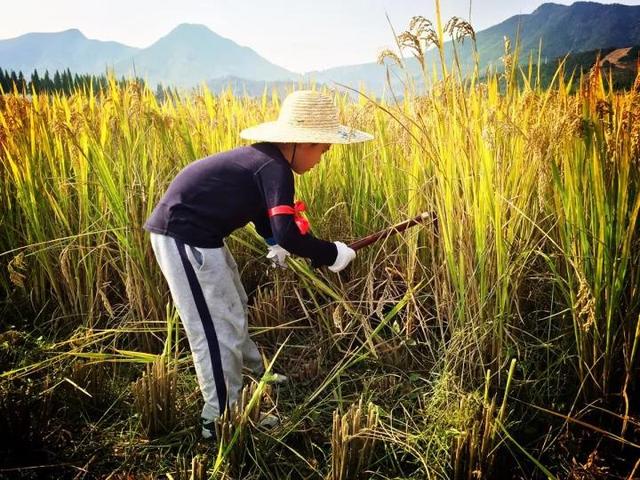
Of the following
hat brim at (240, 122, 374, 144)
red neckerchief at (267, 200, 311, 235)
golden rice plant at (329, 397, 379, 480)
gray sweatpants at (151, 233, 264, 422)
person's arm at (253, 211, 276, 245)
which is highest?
hat brim at (240, 122, 374, 144)

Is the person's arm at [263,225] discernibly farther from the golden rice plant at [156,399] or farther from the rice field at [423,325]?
the golden rice plant at [156,399]

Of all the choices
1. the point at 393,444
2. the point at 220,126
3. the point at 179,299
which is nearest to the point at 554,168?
the point at 393,444

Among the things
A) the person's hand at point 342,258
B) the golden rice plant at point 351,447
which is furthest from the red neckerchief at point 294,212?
the golden rice plant at point 351,447

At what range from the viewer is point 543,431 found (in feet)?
5.59

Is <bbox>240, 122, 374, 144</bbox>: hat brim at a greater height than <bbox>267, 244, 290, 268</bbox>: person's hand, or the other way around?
<bbox>240, 122, 374, 144</bbox>: hat brim

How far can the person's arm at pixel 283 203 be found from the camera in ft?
5.43

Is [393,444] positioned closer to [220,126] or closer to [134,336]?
[134,336]

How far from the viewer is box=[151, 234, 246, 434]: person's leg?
5.77 feet

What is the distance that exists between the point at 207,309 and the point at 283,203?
52 centimetres

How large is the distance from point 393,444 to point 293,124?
1279mm

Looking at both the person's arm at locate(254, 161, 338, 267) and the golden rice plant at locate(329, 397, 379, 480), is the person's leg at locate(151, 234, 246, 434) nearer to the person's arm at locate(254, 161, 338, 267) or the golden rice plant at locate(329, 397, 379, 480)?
the person's arm at locate(254, 161, 338, 267)

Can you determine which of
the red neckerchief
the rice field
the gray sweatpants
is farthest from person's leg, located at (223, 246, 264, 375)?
the red neckerchief

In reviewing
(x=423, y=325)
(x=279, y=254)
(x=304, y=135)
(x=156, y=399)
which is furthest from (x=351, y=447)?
(x=304, y=135)

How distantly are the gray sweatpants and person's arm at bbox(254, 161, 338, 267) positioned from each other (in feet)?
0.97
